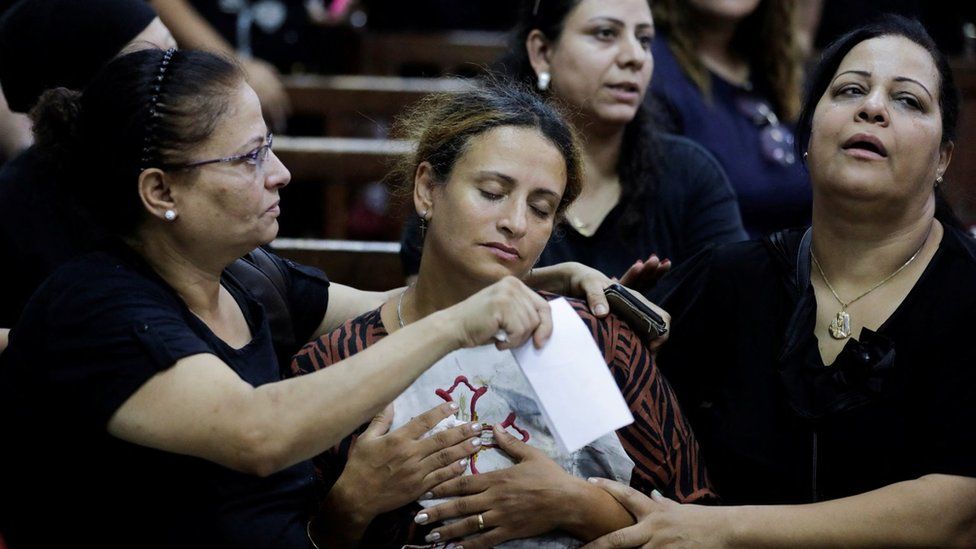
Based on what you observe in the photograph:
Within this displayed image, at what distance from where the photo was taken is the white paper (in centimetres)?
185

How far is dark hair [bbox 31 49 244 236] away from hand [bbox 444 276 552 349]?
0.52 m

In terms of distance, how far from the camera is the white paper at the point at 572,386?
1.85 metres

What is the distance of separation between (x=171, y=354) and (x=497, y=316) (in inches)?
18.9

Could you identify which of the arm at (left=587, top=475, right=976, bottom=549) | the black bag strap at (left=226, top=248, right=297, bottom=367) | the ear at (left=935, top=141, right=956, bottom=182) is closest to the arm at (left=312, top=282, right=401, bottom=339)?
the black bag strap at (left=226, top=248, right=297, bottom=367)

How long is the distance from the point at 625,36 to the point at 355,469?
57.7 inches

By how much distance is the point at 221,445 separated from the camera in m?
1.76

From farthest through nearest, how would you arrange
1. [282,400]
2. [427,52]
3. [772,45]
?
[427,52]
[772,45]
[282,400]

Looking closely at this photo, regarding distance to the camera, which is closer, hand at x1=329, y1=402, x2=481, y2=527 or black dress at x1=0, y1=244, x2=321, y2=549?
black dress at x1=0, y1=244, x2=321, y2=549

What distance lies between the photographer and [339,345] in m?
2.17

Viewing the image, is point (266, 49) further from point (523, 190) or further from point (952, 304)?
point (952, 304)

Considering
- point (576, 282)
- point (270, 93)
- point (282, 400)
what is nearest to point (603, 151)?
point (576, 282)

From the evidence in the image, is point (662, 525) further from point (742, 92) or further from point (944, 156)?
point (742, 92)

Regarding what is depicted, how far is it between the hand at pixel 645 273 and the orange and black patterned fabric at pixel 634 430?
0.21 metres

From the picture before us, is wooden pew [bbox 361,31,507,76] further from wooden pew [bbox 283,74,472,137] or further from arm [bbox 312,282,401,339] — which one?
arm [bbox 312,282,401,339]
